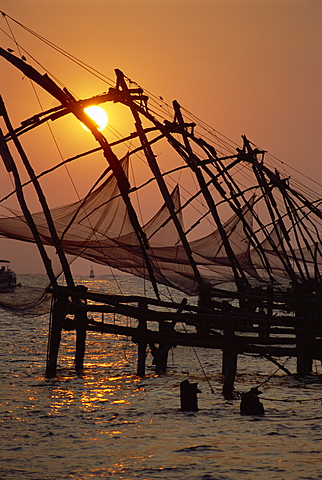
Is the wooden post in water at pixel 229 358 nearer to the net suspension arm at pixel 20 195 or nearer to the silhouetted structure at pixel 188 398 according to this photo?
the silhouetted structure at pixel 188 398

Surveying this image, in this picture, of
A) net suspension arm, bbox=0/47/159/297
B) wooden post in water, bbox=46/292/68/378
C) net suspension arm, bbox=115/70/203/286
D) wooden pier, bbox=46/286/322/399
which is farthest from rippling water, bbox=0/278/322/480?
net suspension arm, bbox=0/47/159/297

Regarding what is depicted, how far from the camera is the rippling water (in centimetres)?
677

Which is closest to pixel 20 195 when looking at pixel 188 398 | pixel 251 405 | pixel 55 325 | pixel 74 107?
pixel 74 107

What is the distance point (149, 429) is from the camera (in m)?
8.32

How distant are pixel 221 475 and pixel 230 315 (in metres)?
3.75

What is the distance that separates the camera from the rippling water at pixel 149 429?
677 cm

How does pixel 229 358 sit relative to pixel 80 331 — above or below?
below

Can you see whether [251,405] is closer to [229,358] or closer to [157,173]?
[229,358]

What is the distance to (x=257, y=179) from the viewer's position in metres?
17.6

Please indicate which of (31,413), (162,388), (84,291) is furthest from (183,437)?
(84,291)

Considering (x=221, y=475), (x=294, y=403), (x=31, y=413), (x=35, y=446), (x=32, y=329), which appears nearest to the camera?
(x=221, y=475)

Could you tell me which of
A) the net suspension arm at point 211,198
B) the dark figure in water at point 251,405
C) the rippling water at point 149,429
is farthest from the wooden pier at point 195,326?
the net suspension arm at point 211,198

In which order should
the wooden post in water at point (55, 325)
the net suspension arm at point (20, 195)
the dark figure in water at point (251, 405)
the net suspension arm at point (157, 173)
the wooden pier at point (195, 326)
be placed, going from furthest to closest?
the net suspension arm at point (157, 173) < the wooden post in water at point (55, 325) < the net suspension arm at point (20, 195) < the wooden pier at point (195, 326) < the dark figure in water at point (251, 405)

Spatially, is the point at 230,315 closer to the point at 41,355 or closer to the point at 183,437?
the point at 183,437
